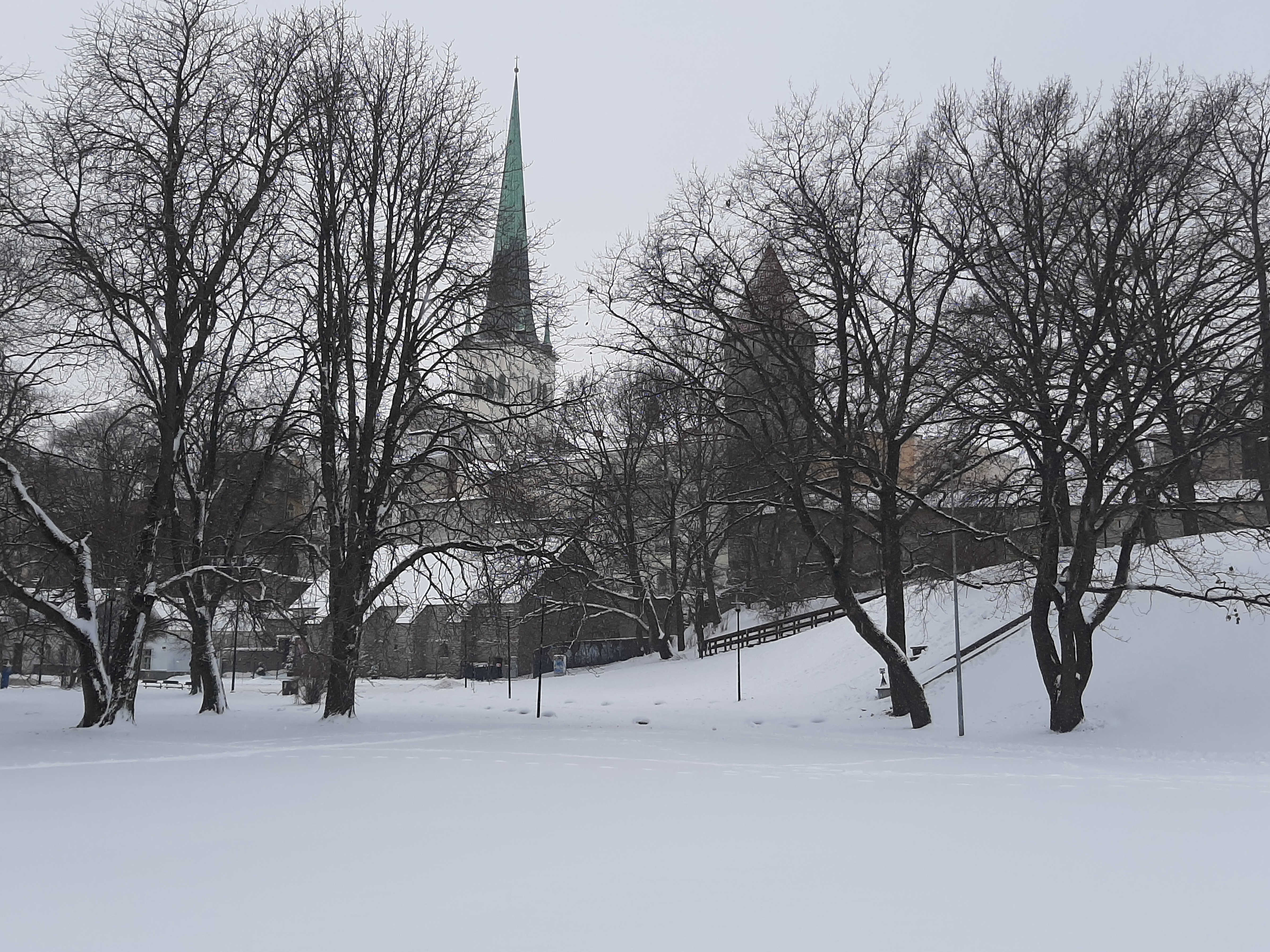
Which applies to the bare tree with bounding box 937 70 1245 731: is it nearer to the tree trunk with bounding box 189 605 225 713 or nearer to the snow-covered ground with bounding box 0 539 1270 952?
the snow-covered ground with bounding box 0 539 1270 952

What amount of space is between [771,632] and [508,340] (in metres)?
25.5

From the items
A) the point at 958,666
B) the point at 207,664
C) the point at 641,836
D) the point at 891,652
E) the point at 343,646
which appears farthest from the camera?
the point at 207,664

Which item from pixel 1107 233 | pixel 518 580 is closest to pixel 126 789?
pixel 518 580

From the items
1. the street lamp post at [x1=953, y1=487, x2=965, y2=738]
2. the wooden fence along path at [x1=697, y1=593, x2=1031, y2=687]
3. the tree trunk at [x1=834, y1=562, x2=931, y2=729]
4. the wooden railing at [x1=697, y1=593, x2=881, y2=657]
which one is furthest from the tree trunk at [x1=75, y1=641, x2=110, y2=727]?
the wooden railing at [x1=697, y1=593, x2=881, y2=657]

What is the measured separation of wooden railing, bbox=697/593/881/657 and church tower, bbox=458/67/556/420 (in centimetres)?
2241

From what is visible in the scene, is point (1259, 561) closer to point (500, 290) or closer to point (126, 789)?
point (500, 290)

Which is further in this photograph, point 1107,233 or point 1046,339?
point 1046,339

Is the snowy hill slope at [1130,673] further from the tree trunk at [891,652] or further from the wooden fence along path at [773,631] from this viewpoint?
the wooden fence along path at [773,631]

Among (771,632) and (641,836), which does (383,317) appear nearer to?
(641,836)

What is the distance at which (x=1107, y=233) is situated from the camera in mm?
19297

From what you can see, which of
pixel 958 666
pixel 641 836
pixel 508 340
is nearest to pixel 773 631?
pixel 958 666

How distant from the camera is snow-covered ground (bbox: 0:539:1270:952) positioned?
17.7ft

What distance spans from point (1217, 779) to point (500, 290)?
14.4 m

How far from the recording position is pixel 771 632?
140 feet
